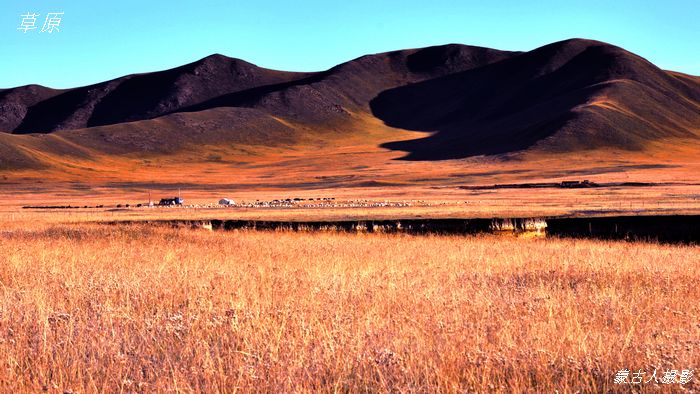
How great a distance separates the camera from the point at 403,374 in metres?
6.12

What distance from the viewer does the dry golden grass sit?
6125mm

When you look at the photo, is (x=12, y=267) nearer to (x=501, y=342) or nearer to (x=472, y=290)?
(x=472, y=290)

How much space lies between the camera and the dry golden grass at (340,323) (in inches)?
241

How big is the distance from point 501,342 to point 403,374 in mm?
1427

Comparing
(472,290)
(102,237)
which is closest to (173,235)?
(102,237)

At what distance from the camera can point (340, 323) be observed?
802 cm

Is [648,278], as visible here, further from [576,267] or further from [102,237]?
[102,237]

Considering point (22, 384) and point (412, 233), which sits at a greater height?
point (22, 384)

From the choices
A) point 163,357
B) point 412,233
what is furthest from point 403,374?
point 412,233

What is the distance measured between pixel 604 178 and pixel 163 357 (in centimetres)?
10024

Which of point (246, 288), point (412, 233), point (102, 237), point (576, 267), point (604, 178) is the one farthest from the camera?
point (604, 178)

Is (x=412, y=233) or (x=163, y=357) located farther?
(x=412, y=233)

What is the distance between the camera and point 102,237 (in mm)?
21562

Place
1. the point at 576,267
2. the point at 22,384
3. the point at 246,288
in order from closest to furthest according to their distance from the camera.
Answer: the point at 22,384 → the point at 246,288 → the point at 576,267
